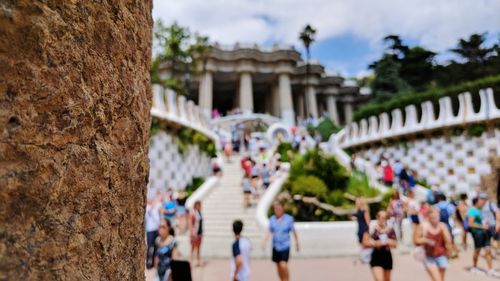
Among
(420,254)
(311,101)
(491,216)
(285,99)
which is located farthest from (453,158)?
(311,101)

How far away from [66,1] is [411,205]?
10.8 meters

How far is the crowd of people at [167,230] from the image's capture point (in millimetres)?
4473

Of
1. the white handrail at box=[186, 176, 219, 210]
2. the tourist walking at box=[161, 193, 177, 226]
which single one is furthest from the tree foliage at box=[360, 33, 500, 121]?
the tourist walking at box=[161, 193, 177, 226]

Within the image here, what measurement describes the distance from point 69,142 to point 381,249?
16.0ft

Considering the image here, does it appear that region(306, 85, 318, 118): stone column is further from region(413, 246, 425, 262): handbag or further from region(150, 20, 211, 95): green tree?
region(413, 246, 425, 262): handbag

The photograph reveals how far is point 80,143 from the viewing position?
1.49 metres

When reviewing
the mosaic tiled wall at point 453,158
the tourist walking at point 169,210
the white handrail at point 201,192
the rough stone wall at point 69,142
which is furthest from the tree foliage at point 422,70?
the rough stone wall at point 69,142

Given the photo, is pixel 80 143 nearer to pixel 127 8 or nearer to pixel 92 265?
pixel 92 265

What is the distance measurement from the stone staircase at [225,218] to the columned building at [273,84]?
73.3ft

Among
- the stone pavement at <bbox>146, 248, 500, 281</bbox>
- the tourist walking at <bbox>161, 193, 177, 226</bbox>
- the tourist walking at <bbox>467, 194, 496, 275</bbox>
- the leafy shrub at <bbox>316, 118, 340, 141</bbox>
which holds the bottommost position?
the stone pavement at <bbox>146, 248, 500, 281</bbox>

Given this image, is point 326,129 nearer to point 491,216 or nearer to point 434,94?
point 434,94

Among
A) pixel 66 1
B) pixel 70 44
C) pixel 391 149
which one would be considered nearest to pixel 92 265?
pixel 70 44

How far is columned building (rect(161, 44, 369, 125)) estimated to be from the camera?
37938 mm

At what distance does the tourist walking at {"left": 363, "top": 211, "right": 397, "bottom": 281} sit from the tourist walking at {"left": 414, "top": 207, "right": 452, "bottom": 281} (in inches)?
16.5
